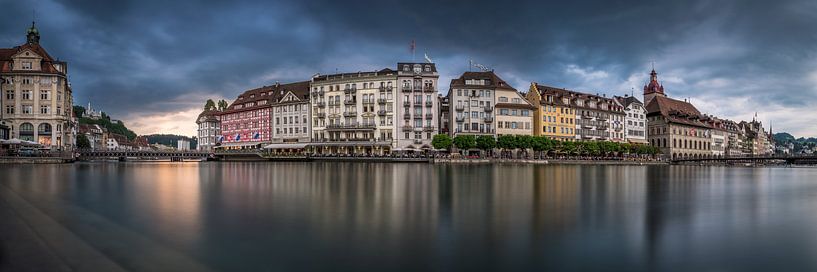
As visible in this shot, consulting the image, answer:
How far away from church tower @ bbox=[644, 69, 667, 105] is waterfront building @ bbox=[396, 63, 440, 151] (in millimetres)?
72871

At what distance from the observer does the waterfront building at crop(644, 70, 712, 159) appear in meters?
120

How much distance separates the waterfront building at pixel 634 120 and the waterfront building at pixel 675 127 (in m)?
4.33

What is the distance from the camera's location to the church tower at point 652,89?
447 feet

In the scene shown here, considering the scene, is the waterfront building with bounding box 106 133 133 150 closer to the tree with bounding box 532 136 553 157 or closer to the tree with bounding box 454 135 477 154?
the tree with bounding box 454 135 477 154

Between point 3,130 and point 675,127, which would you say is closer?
point 3,130

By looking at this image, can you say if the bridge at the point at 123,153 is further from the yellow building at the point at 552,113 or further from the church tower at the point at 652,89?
the church tower at the point at 652,89

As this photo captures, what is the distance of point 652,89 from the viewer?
13850 centimetres

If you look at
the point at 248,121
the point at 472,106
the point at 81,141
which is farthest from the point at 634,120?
the point at 81,141

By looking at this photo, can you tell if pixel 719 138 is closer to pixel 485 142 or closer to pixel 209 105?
pixel 485 142

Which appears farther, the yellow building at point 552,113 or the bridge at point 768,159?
the yellow building at point 552,113

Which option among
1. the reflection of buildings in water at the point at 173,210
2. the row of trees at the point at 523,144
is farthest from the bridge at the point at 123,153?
the reflection of buildings in water at the point at 173,210

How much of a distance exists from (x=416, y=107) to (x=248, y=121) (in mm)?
45004

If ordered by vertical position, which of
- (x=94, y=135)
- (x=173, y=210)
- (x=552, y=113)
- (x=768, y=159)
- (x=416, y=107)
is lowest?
(x=768, y=159)

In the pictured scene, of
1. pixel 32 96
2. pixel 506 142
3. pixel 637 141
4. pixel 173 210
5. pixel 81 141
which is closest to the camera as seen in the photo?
pixel 173 210
